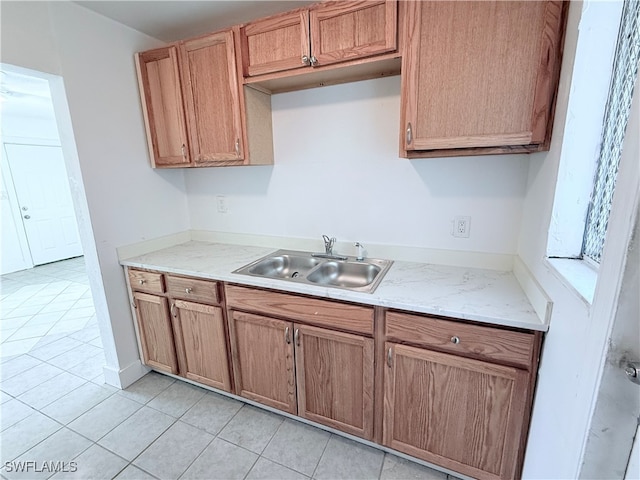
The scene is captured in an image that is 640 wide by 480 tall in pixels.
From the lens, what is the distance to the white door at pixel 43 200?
14.7ft

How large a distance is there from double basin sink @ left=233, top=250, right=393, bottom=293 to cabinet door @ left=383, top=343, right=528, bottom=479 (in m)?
0.50

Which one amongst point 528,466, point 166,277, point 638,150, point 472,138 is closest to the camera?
point 638,150

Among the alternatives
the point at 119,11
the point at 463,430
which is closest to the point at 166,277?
the point at 119,11

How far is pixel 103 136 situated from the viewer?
1803 mm

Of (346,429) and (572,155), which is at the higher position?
(572,155)

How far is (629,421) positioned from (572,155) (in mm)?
760

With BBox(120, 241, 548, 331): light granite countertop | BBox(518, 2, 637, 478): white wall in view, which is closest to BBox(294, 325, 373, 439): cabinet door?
BBox(120, 241, 548, 331): light granite countertop

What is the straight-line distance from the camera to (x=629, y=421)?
2.11 feet

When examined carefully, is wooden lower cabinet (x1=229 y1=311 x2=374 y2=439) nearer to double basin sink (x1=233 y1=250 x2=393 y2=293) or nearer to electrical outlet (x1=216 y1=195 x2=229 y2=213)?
double basin sink (x1=233 y1=250 x2=393 y2=293)

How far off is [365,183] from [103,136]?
5.37 feet

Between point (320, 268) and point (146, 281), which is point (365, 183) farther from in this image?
point (146, 281)

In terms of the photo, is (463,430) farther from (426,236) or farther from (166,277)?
(166,277)

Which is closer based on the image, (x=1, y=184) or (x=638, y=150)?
(x=638, y=150)

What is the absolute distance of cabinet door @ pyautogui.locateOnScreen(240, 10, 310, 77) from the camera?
1436 millimetres
